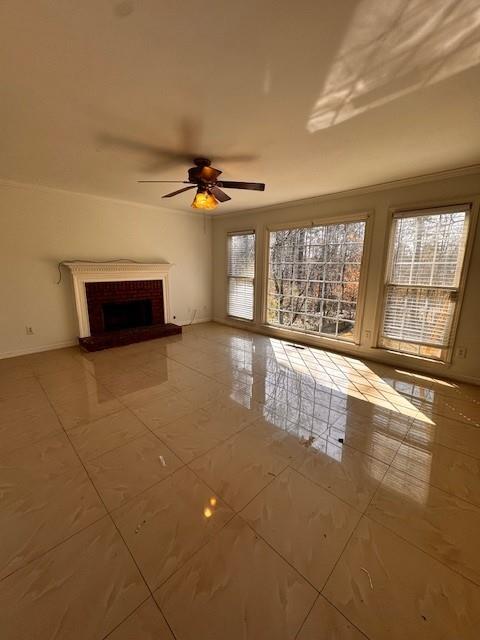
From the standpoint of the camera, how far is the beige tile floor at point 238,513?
1.04 metres

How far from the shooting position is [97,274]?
13.8 feet

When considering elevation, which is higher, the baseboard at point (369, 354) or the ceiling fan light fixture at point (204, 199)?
the ceiling fan light fixture at point (204, 199)


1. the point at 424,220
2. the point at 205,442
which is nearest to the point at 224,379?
the point at 205,442

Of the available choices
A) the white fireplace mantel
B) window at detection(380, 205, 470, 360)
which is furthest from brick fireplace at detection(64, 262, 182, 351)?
window at detection(380, 205, 470, 360)

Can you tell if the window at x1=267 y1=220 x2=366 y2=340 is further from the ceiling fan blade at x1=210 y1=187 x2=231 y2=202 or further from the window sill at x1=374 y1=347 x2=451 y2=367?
the ceiling fan blade at x1=210 y1=187 x2=231 y2=202

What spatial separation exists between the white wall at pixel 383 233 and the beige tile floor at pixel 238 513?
62cm

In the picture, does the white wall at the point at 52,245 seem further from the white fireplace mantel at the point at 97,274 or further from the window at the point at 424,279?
the window at the point at 424,279

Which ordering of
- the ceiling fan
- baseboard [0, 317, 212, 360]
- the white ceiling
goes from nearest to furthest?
the white ceiling → the ceiling fan → baseboard [0, 317, 212, 360]

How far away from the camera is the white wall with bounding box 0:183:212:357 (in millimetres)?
3604

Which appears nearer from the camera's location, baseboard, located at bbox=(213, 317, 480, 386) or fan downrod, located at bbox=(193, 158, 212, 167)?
fan downrod, located at bbox=(193, 158, 212, 167)

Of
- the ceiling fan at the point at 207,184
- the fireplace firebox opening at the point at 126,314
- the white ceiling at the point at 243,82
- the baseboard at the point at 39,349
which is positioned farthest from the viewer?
the fireplace firebox opening at the point at 126,314

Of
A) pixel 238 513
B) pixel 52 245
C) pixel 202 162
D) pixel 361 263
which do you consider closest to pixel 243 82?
pixel 202 162

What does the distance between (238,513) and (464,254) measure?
138 inches

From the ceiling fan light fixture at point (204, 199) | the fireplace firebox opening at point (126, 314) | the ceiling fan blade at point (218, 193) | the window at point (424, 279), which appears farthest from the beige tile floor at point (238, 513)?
the ceiling fan blade at point (218, 193)
